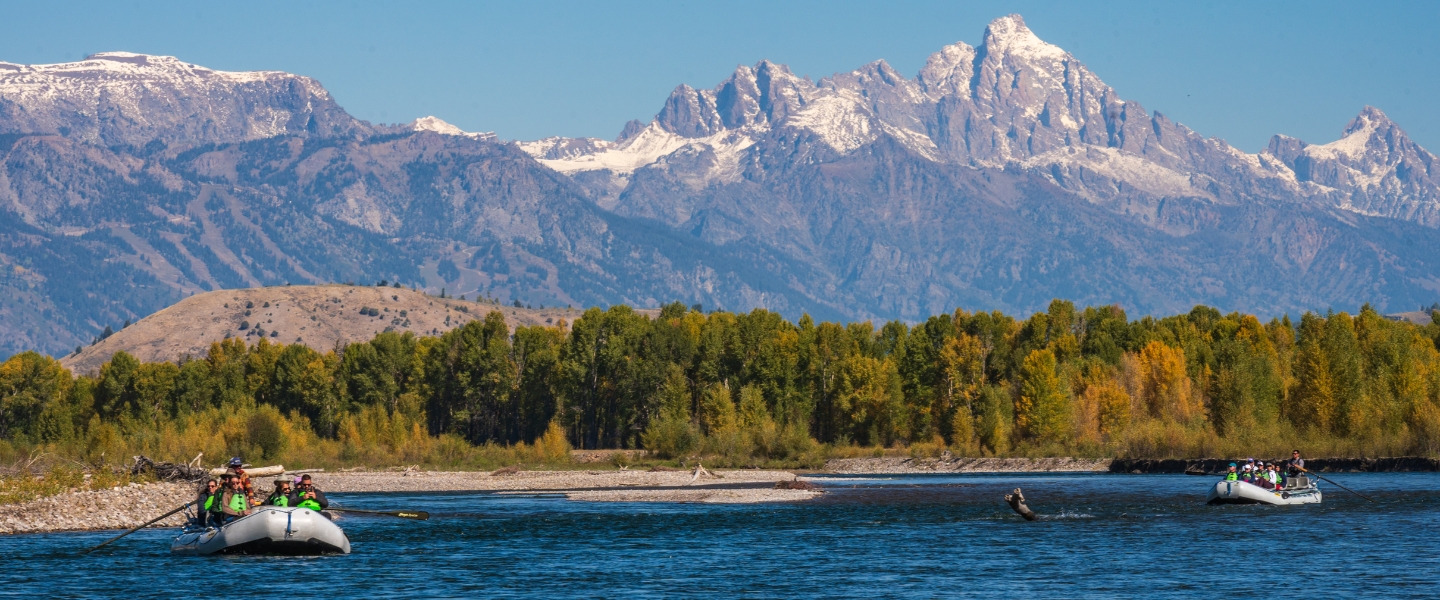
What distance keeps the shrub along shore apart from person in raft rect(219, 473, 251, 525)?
7669cm

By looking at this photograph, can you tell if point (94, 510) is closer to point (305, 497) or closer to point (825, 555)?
point (305, 497)

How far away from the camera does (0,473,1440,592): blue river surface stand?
55156 millimetres

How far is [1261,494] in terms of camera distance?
8756cm

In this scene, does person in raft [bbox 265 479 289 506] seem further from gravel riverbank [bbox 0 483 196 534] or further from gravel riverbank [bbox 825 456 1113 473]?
gravel riverbank [bbox 825 456 1113 473]

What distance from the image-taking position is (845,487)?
11538 centimetres

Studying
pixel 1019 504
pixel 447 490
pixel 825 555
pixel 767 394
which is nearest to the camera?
pixel 825 555

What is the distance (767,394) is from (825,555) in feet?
311

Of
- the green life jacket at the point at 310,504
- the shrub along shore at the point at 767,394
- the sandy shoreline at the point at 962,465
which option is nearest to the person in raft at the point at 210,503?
the green life jacket at the point at 310,504

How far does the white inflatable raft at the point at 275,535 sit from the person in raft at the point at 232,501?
834mm

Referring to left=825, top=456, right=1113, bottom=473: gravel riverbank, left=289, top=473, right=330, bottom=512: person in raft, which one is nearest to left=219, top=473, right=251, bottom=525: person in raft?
left=289, top=473, right=330, bottom=512: person in raft

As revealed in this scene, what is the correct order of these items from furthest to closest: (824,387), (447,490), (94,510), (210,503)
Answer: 1. (824,387)
2. (447,490)
3. (94,510)
4. (210,503)

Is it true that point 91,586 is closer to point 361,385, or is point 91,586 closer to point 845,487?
point 845,487

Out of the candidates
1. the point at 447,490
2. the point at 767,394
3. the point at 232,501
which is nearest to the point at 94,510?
the point at 232,501

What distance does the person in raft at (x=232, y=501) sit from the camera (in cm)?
6316
